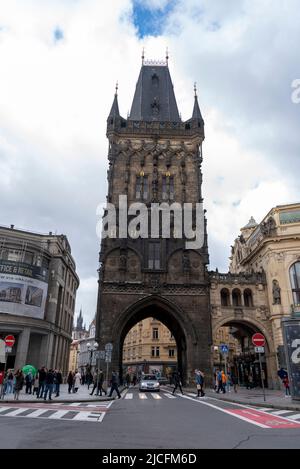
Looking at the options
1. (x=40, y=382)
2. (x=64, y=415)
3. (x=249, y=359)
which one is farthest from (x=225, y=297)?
(x=64, y=415)

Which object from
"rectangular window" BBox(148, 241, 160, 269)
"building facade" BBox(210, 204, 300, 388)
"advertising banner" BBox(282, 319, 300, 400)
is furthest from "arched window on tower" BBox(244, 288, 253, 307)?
"advertising banner" BBox(282, 319, 300, 400)

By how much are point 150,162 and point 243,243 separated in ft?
56.7

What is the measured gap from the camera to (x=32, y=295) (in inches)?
1353

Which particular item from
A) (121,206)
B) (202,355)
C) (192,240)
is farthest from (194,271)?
(121,206)

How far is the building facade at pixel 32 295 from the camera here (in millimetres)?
32597

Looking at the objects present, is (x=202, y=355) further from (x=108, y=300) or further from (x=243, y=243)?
(x=243, y=243)

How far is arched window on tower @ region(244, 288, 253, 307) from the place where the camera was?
3781cm

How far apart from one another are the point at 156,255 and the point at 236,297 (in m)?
9.87

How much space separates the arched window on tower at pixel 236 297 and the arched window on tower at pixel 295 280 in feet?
17.9

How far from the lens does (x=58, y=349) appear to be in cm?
4138

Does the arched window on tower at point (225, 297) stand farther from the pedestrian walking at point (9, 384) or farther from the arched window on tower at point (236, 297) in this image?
the pedestrian walking at point (9, 384)

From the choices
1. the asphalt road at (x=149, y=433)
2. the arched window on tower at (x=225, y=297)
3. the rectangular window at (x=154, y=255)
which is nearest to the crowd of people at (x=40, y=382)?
the asphalt road at (x=149, y=433)

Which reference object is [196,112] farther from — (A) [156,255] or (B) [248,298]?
(B) [248,298]
